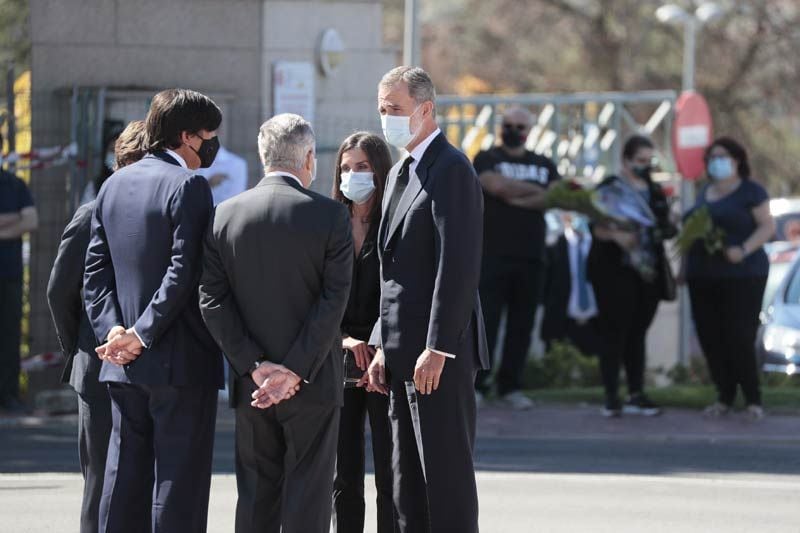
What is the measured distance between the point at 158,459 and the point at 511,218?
241 inches

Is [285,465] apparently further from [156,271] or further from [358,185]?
[358,185]

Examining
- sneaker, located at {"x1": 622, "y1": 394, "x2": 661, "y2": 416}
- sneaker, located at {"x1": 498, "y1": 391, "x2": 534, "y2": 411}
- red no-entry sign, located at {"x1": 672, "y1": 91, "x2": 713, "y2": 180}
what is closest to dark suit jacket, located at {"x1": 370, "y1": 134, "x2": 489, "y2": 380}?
sneaker, located at {"x1": 622, "y1": 394, "x2": 661, "y2": 416}

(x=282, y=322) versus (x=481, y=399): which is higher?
(x=282, y=322)

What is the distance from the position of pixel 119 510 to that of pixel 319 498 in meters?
0.83

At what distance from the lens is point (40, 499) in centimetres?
885

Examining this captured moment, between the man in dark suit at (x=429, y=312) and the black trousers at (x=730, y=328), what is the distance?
5479 millimetres

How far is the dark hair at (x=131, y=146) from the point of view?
6.80 m

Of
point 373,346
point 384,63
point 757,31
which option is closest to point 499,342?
point 384,63

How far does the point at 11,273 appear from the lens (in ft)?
40.6

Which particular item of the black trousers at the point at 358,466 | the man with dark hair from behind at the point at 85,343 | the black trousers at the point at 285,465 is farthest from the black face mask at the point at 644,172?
the black trousers at the point at 285,465

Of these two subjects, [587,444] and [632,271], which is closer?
[587,444]

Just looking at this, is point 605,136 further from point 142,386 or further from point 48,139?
point 142,386

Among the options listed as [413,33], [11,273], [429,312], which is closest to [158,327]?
[429,312]

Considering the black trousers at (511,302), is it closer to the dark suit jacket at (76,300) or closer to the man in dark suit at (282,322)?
the dark suit jacket at (76,300)
